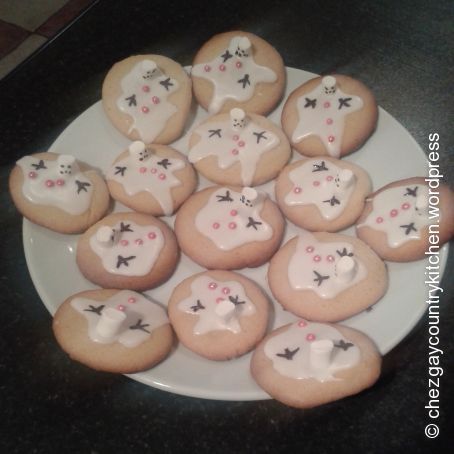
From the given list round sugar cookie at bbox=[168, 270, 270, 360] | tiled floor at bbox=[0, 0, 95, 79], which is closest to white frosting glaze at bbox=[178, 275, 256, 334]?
round sugar cookie at bbox=[168, 270, 270, 360]

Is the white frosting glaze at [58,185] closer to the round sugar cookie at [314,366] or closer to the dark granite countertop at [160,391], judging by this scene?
the dark granite countertop at [160,391]

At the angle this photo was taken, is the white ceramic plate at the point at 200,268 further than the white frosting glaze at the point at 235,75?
No

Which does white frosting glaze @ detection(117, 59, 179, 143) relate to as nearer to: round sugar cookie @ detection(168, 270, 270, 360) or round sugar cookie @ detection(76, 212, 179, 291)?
round sugar cookie @ detection(76, 212, 179, 291)

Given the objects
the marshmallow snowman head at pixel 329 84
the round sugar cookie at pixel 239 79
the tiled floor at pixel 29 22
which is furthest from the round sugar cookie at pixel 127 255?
the tiled floor at pixel 29 22

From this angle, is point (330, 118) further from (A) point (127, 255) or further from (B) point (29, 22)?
(B) point (29, 22)

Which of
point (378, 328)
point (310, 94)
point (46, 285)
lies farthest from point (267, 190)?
point (46, 285)

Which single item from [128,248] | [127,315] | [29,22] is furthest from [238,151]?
[29,22]
